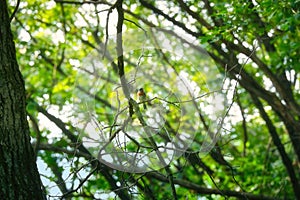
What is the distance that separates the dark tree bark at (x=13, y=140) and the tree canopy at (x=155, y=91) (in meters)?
0.22

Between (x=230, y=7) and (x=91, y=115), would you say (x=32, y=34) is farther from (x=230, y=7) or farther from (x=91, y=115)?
(x=91, y=115)

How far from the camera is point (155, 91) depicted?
10.2 ft

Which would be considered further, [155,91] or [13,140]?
[155,91]

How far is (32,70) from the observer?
563cm

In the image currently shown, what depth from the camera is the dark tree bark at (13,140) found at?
2.12 metres

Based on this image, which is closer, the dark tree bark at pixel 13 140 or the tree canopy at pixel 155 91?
the dark tree bark at pixel 13 140

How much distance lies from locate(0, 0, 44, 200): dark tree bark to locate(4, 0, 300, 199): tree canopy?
0.71ft

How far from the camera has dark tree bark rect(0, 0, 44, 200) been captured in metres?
2.12

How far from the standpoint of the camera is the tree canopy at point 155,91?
2324 millimetres

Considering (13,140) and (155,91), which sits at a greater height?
(155,91)

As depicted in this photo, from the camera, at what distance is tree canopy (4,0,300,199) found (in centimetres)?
232

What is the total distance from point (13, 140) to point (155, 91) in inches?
42.1

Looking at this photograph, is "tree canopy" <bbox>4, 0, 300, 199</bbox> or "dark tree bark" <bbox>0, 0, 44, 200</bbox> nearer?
"dark tree bark" <bbox>0, 0, 44, 200</bbox>

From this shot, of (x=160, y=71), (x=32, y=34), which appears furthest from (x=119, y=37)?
(x=32, y=34)
